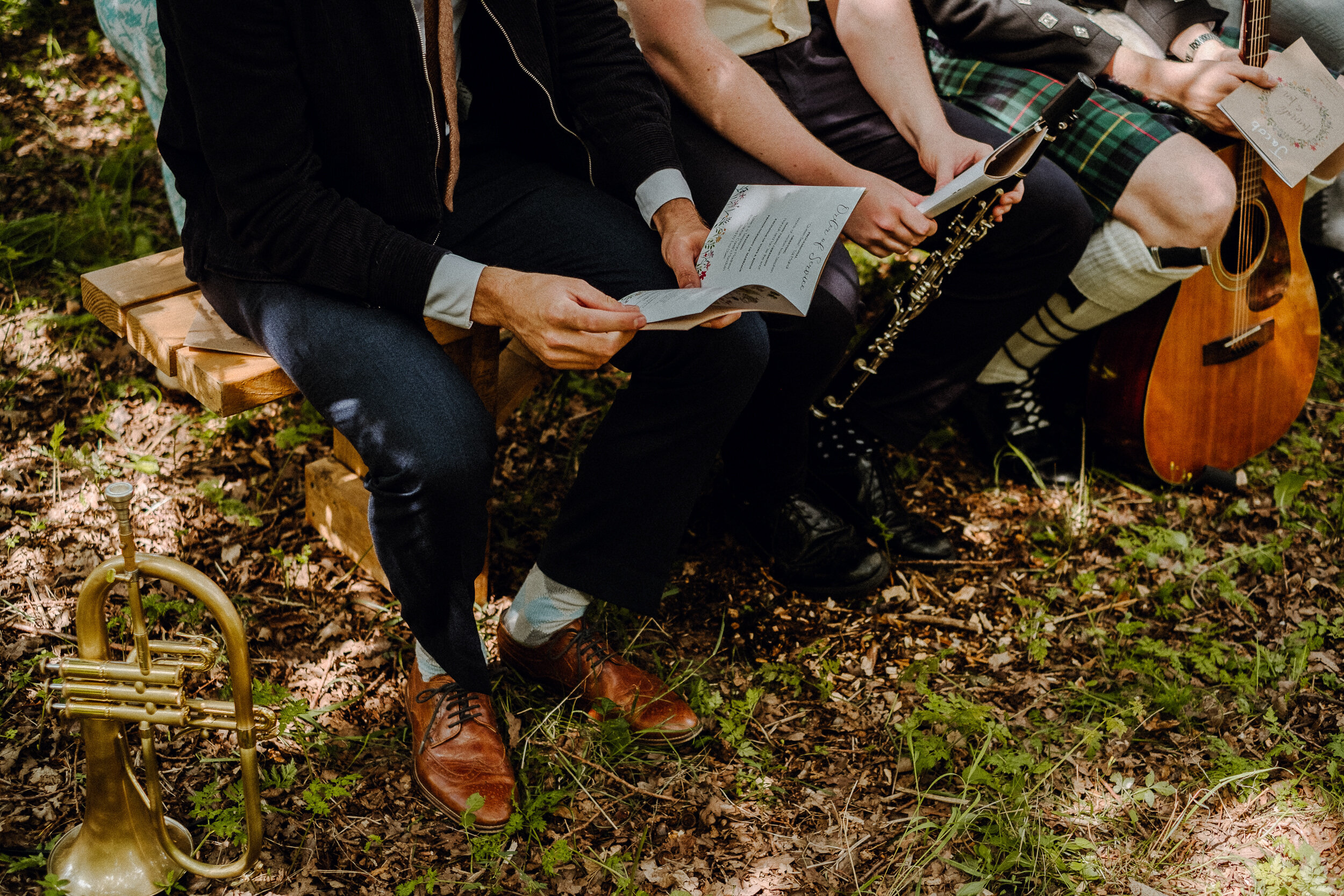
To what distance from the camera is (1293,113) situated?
257cm

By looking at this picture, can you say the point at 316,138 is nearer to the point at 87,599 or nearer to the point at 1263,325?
the point at 87,599

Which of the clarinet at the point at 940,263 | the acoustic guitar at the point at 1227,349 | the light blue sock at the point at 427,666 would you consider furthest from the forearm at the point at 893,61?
the light blue sock at the point at 427,666

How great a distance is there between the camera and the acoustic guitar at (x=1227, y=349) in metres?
2.65

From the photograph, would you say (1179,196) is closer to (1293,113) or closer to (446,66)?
(1293,113)

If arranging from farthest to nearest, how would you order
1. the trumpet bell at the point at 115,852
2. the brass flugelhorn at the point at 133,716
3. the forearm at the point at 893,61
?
the forearm at the point at 893,61 → the trumpet bell at the point at 115,852 → the brass flugelhorn at the point at 133,716

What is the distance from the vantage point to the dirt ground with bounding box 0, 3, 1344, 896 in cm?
185

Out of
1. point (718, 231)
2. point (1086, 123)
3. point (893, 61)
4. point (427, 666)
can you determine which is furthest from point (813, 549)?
point (1086, 123)

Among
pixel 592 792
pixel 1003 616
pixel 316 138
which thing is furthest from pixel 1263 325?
pixel 316 138

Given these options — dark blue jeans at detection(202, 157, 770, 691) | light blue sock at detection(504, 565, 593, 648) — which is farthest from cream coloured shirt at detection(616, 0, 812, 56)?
light blue sock at detection(504, 565, 593, 648)

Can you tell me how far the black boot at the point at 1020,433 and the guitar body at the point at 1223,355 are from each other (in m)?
0.14

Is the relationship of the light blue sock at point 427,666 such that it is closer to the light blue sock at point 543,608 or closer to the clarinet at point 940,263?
the light blue sock at point 543,608

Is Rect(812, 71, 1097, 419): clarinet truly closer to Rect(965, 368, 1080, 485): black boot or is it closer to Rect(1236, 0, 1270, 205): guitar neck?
Rect(965, 368, 1080, 485): black boot

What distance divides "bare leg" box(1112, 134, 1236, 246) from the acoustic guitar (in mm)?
204

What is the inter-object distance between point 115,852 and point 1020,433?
248 centimetres
